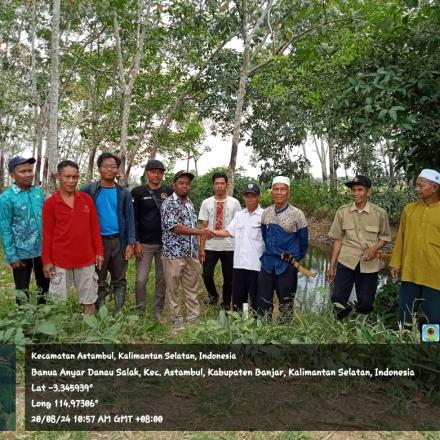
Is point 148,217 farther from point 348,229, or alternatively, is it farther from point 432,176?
point 432,176

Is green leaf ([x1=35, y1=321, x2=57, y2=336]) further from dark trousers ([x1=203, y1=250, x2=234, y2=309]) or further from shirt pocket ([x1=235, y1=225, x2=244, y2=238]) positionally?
dark trousers ([x1=203, y1=250, x2=234, y2=309])

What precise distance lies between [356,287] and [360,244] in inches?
17.1

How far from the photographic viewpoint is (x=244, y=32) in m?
8.54

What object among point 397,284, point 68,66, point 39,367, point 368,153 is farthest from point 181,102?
A: point 39,367

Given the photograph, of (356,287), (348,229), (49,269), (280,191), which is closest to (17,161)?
(49,269)

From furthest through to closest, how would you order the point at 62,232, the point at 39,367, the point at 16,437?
the point at 62,232, the point at 39,367, the point at 16,437

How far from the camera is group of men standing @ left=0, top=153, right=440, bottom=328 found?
364 centimetres

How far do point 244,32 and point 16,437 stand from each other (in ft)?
26.1

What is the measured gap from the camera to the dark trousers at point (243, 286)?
449 centimetres

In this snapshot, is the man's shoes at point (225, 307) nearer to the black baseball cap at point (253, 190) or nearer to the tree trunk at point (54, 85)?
the black baseball cap at point (253, 190)

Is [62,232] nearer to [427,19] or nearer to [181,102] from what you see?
[427,19]

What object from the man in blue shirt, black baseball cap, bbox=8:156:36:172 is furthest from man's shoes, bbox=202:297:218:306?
black baseball cap, bbox=8:156:36:172
